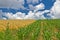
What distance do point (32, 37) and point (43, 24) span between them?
9.21ft

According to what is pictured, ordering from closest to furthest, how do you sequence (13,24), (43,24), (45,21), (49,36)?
(49,36) → (43,24) → (45,21) → (13,24)

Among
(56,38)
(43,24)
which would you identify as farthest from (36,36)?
(43,24)

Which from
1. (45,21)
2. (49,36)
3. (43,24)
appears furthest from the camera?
(45,21)

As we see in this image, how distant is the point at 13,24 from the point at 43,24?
3405 mm

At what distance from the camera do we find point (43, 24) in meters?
15.1

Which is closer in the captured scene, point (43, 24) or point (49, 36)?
point (49, 36)

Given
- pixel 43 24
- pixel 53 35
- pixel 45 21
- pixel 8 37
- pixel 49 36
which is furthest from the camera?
pixel 45 21

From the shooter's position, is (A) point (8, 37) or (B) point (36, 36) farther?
(B) point (36, 36)

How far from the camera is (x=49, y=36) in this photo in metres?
12.0

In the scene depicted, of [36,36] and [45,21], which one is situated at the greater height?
[45,21]

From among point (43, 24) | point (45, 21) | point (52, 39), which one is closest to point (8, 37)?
point (52, 39)

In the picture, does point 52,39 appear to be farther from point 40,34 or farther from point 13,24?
point 13,24

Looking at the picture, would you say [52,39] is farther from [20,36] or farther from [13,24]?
[13,24]

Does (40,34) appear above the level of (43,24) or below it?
below
